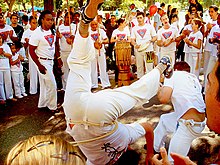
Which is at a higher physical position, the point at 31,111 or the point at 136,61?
the point at 136,61

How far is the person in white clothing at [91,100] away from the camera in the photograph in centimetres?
275

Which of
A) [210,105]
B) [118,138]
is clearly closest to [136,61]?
[118,138]

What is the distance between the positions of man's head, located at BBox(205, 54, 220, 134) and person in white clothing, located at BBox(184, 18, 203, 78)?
6060 mm

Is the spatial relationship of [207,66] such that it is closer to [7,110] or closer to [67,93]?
[7,110]

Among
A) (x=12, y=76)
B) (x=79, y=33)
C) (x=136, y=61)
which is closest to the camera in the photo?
(x=79, y=33)

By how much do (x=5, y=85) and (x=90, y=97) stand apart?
496 centimetres

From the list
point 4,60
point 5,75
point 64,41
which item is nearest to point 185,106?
point 4,60

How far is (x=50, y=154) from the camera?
135 centimetres

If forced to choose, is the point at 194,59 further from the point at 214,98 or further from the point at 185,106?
the point at 214,98

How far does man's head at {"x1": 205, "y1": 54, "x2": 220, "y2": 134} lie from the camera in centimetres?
170

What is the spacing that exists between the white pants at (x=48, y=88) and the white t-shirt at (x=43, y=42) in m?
0.15

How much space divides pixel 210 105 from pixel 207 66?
6194 mm

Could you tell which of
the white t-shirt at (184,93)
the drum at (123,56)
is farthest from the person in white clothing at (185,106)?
the drum at (123,56)

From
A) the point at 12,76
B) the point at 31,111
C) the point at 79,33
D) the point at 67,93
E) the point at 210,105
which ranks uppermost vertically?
the point at 79,33
